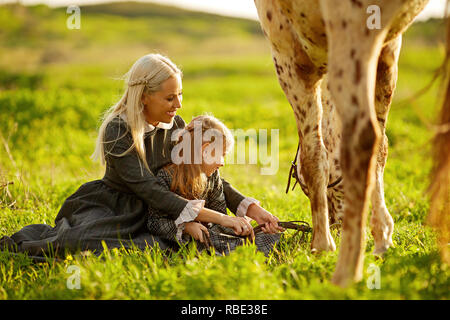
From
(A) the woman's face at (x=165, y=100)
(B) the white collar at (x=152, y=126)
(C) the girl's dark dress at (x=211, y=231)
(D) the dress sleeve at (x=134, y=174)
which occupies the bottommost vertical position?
(C) the girl's dark dress at (x=211, y=231)

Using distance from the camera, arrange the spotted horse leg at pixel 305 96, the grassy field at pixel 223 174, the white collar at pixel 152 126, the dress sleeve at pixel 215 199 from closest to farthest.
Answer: the grassy field at pixel 223 174 < the spotted horse leg at pixel 305 96 < the white collar at pixel 152 126 < the dress sleeve at pixel 215 199

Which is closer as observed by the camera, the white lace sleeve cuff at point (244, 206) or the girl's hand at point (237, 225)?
the girl's hand at point (237, 225)

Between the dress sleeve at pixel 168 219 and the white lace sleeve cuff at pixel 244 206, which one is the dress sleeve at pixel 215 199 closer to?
the white lace sleeve cuff at pixel 244 206

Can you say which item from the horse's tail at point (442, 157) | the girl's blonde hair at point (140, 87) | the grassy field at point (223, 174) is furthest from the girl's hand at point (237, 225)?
the horse's tail at point (442, 157)

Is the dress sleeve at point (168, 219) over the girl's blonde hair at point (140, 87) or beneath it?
beneath

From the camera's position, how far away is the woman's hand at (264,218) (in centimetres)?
359

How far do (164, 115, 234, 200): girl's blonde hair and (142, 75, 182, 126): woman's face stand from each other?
195 millimetres

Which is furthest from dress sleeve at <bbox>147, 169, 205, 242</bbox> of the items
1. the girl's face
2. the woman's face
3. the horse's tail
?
the horse's tail

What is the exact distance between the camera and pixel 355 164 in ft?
7.74

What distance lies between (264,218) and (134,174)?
3.42 ft

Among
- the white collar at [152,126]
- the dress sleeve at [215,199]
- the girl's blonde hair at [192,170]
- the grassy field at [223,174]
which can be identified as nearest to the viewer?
the grassy field at [223,174]

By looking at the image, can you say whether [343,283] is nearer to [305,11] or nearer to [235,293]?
[235,293]

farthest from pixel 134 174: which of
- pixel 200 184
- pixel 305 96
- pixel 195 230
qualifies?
pixel 305 96

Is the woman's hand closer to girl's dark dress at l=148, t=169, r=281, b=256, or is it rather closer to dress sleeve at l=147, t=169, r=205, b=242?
girl's dark dress at l=148, t=169, r=281, b=256
